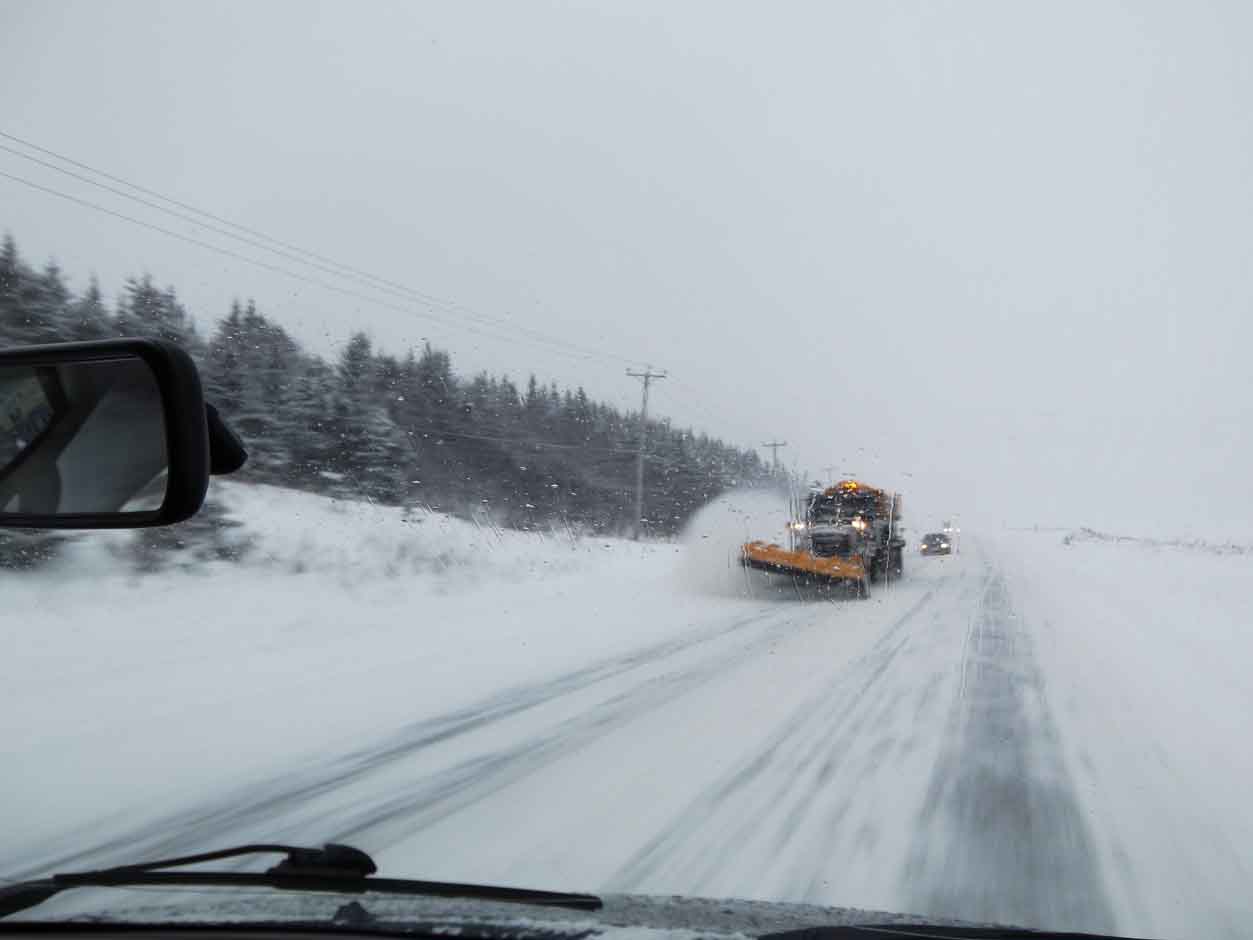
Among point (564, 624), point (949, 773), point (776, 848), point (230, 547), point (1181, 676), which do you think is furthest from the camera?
point (230, 547)

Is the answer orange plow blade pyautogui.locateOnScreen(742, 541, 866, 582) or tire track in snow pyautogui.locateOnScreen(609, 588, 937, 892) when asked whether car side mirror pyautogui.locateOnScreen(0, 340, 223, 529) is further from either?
orange plow blade pyautogui.locateOnScreen(742, 541, 866, 582)

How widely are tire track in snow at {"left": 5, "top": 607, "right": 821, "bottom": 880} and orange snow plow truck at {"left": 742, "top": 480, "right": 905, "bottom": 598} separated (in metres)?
9.09

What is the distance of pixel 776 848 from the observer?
13.7 feet

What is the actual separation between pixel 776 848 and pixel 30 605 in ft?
30.7

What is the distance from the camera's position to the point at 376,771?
538 centimetres

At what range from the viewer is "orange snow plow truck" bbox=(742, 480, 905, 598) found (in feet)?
56.7

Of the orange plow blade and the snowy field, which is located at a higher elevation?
the orange plow blade

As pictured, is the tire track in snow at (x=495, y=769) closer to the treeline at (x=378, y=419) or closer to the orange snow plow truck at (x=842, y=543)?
the treeline at (x=378, y=419)

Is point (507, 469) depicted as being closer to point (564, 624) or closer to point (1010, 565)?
point (1010, 565)

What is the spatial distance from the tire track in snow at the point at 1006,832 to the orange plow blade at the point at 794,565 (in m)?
9.44

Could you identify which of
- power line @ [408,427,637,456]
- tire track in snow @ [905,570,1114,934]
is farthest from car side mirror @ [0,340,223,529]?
power line @ [408,427,637,456]

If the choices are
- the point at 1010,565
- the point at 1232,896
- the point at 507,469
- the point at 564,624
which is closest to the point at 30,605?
the point at 564,624

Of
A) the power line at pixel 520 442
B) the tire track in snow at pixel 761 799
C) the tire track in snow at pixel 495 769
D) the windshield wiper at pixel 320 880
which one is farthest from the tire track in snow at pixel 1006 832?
the power line at pixel 520 442

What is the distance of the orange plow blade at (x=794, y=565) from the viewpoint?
1722 centimetres
